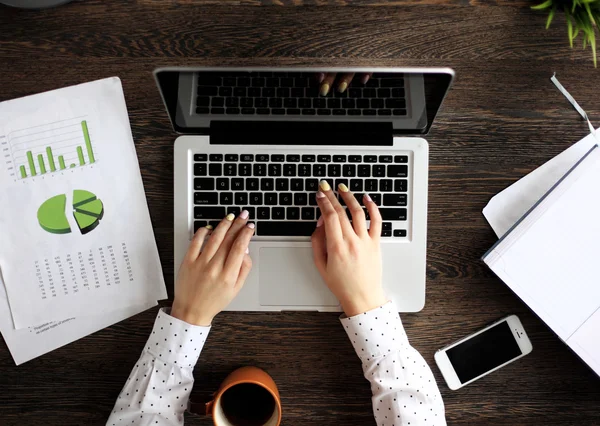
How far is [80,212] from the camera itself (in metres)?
0.84

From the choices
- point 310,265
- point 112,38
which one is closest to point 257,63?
point 112,38

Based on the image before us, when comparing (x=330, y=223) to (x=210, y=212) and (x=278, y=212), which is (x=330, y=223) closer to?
(x=278, y=212)

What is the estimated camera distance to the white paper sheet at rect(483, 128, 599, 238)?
861 millimetres

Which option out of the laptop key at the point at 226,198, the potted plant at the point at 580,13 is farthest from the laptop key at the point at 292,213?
the potted plant at the point at 580,13

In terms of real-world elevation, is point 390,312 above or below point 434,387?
above

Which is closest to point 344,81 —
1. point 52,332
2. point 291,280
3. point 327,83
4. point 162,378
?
point 327,83

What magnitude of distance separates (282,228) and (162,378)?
328mm

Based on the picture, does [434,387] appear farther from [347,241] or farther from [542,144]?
[542,144]

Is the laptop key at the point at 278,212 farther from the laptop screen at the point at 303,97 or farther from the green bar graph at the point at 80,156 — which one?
the green bar graph at the point at 80,156

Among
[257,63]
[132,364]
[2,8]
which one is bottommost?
[132,364]

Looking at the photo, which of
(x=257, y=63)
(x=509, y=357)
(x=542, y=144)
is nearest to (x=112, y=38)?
(x=257, y=63)

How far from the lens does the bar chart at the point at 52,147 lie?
832 millimetres

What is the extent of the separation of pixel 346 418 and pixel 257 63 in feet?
2.20

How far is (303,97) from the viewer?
74 cm
